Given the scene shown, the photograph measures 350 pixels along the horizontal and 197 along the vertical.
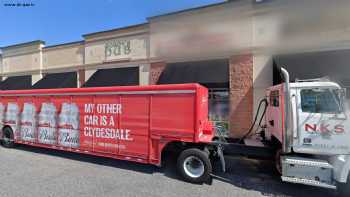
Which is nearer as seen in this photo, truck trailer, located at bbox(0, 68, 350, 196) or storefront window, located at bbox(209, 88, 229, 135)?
truck trailer, located at bbox(0, 68, 350, 196)

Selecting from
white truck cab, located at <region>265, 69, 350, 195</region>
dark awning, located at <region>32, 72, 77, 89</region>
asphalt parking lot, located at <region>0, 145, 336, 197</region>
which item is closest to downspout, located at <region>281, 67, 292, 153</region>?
white truck cab, located at <region>265, 69, 350, 195</region>

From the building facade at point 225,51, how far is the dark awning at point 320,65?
33 millimetres

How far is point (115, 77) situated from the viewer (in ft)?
41.7

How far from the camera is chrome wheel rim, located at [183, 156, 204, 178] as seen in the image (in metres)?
5.68

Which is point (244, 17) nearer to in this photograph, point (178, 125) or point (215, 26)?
point (215, 26)

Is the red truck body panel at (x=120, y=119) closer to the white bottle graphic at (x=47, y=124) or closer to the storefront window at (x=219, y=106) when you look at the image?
the white bottle graphic at (x=47, y=124)

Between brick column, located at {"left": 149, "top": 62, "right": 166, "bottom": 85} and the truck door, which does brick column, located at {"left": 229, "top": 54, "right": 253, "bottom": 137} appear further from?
the truck door

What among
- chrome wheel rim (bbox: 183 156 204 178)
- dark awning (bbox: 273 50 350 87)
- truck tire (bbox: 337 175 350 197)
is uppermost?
dark awning (bbox: 273 50 350 87)

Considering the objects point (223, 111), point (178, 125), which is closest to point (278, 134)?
point (178, 125)

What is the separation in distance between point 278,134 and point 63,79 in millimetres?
14625

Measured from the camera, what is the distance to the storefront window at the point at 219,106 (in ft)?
34.3

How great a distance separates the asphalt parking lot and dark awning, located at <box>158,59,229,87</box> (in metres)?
3.95

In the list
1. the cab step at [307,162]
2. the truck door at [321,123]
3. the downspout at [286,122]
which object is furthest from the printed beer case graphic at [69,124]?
the truck door at [321,123]

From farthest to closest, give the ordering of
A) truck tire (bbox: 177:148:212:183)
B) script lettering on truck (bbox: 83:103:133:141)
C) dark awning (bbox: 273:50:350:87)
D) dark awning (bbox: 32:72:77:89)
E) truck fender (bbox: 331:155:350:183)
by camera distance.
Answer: dark awning (bbox: 32:72:77:89), dark awning (bbox: 273:50:350:87), script lettering on truck (bbox: 83:103:133:141), truck tire (bbox: 177:148:212:183), truck fender (bbox: 331:155:350:183)
